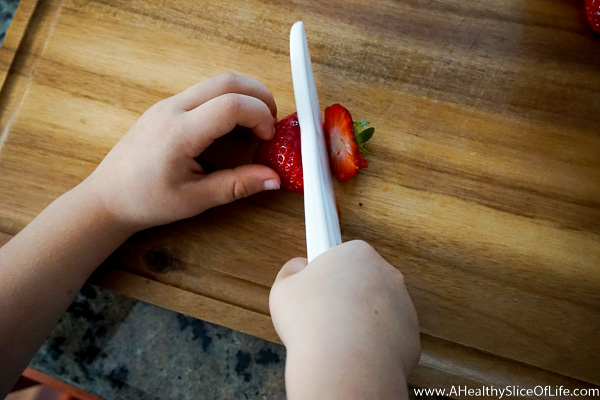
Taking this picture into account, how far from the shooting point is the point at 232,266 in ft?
2.06

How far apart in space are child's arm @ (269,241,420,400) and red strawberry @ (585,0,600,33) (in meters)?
0.48

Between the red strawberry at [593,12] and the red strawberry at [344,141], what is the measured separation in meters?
0.38

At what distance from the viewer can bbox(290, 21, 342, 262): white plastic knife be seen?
0.53 m

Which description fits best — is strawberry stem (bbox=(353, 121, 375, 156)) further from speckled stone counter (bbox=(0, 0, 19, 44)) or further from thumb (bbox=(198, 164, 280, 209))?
speckled stone counter (bbox=(0, 0, 19, 44))

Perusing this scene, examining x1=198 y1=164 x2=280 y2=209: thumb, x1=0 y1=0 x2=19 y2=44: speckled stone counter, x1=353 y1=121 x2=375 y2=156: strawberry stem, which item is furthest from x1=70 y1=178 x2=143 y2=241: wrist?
x1=0 y1=0 x2=19 y2=44: speckled stone counter

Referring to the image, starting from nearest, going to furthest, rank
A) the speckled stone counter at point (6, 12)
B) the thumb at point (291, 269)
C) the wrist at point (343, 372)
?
the wrist at point (343, 372)
the thumb at point (291, 269)
the speckled stone counter at point (6, 12)

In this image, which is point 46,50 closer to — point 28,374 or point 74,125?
point 74,125

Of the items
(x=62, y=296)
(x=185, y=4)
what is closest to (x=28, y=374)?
(x=62, y=296)

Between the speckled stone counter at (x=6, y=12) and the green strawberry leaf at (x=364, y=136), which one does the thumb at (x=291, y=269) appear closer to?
the green strawberry leaf at (x=364, y=136)

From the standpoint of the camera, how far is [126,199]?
602mm

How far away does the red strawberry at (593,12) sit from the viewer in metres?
0.65

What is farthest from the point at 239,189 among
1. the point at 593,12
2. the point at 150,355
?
the point at 593,12

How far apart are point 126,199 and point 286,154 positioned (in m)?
0.22

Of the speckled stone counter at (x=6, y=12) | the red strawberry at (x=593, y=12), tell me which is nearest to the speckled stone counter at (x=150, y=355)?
the speckled stone counter at (x=6, y=12)
